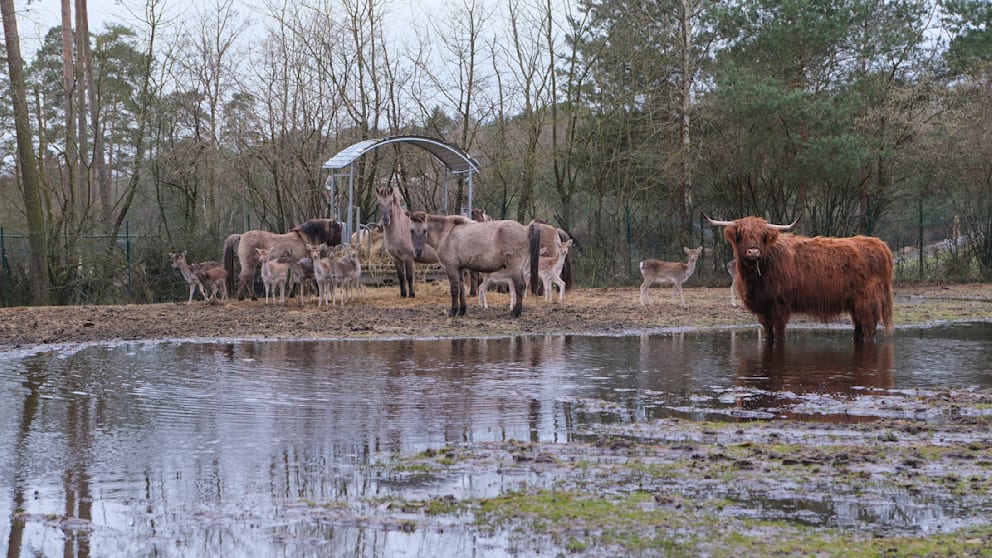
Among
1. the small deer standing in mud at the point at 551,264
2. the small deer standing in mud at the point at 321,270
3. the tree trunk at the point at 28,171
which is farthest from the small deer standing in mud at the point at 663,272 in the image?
the tree trunk at the point at 28,171

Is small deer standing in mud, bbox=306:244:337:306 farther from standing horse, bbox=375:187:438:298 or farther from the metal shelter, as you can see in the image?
the metal shelter

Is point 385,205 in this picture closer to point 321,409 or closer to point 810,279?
point 810,279

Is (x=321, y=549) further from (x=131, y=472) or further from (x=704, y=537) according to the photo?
(x=131, y=472)

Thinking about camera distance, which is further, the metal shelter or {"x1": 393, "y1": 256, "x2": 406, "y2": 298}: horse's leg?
the metal shelter

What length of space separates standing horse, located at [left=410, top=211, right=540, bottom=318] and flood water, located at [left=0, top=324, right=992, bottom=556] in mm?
2934

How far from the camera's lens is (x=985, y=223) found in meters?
29.4

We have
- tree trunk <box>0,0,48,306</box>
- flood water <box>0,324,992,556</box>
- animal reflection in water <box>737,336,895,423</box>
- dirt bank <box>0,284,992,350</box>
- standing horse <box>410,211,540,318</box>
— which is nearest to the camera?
flood water <box>0,324,992,556</box>

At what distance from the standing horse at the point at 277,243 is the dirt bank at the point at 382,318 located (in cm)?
76

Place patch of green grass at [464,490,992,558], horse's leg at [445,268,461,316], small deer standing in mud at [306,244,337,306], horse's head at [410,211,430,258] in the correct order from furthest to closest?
1. small deer standing in mud at [306,244,337,306]
2. horse's head at [410,211,430,258]
3. horse's leg at [445,268,461,316]
4. patch of green grass at [464,490,992,558]

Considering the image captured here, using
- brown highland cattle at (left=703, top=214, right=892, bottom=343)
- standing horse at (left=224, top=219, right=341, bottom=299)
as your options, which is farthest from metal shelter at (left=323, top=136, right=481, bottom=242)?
brown highland cattle at (left=703, top=214, right=892, bottom=343)

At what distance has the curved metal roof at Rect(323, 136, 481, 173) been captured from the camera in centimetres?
2169

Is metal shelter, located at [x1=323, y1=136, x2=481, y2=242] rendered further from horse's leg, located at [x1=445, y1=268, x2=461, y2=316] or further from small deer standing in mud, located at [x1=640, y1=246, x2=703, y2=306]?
small deer standing in mud, located at [x1=640, y1=246, x2=703, y2=306]

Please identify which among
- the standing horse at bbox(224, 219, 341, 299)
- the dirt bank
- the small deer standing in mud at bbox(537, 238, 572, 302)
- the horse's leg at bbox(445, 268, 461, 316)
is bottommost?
the dirt bank

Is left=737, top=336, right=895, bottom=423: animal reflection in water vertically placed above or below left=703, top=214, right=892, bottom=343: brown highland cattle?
below
